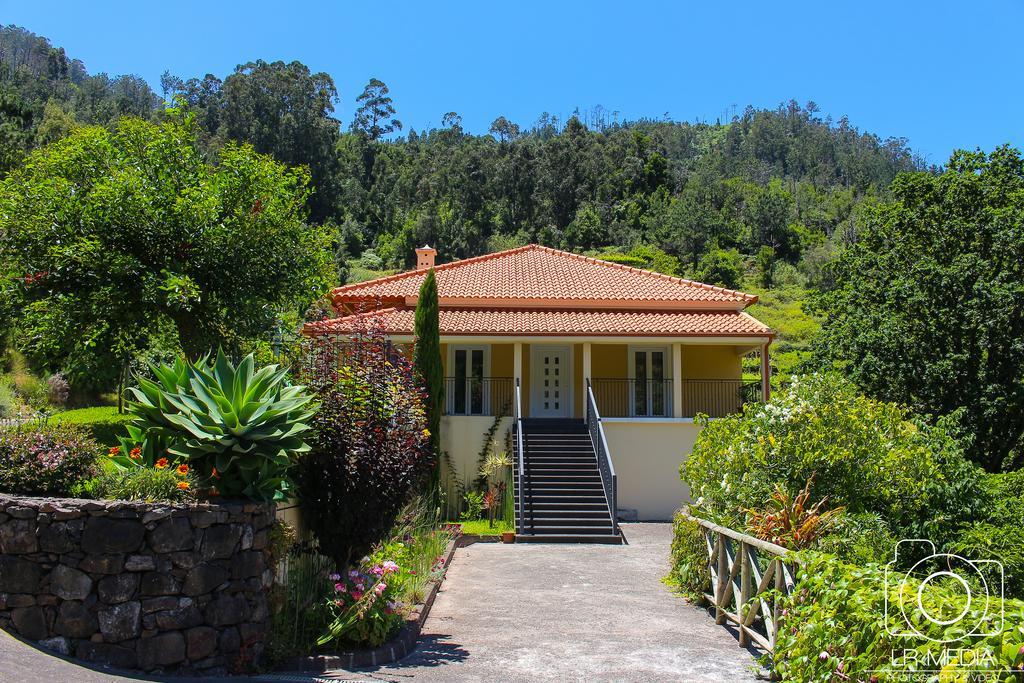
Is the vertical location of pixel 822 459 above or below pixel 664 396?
below

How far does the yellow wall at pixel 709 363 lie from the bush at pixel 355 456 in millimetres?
15046

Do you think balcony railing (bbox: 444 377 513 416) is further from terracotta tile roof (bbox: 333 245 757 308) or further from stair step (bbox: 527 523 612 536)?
stair step (bbox: 527 523 612 536)

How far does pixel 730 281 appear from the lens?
54.7 m

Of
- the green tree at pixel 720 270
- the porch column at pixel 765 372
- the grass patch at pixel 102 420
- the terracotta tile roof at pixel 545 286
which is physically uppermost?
the green tree at pixel 720 270

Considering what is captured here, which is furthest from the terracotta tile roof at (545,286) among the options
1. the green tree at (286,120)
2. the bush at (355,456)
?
the green tree at (286,120)

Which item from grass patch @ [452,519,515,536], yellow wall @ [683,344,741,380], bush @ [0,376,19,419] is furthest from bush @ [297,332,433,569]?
yellow wall @ [683,344,741,380]

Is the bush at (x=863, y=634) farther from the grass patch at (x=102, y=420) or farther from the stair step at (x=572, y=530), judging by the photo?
the grass patch at (x=102, y=420)

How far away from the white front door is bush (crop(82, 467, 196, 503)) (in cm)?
1560

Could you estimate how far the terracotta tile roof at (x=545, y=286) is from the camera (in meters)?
22.9

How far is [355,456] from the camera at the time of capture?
8.39m

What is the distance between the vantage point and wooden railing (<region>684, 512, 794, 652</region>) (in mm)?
7555

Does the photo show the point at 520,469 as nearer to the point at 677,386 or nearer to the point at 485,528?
the point at 485,528

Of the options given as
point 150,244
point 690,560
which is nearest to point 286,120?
point 150,244

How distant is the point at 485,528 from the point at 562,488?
1.99m
